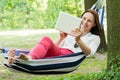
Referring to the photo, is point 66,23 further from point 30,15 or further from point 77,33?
point 30,15

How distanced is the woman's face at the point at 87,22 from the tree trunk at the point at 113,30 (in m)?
0.47

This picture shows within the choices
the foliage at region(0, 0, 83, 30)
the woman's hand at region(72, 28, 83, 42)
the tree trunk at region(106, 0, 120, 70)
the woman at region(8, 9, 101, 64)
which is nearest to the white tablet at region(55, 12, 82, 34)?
the woman at region(8, 9, 101, 64)

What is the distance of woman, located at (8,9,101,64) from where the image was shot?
355 centimetres

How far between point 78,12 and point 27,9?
476 centimetres

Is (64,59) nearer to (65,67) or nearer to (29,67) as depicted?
(65,67)

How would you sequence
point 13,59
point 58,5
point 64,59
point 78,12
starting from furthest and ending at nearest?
point 58,5
point 78,12
point 64,59
point 13,59

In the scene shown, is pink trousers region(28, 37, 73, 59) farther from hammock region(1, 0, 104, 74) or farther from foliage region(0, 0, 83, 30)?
foliage region(0, 0, 83, 30)

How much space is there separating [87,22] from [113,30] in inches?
21.3

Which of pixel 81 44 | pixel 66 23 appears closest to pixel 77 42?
pixel 81 44

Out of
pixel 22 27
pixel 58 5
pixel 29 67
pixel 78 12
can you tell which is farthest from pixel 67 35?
pixel 22 27

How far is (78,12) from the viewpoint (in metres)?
13.5

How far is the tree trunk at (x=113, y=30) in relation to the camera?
439cm

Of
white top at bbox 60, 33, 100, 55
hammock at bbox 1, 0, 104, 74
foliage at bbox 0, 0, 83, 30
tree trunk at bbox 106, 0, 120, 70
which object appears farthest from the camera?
foliage at bbox 0, 0, 83, 30

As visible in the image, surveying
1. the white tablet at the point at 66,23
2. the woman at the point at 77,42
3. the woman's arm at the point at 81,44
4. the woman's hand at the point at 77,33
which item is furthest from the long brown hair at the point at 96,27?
the woman's hand at the point at 77,33
